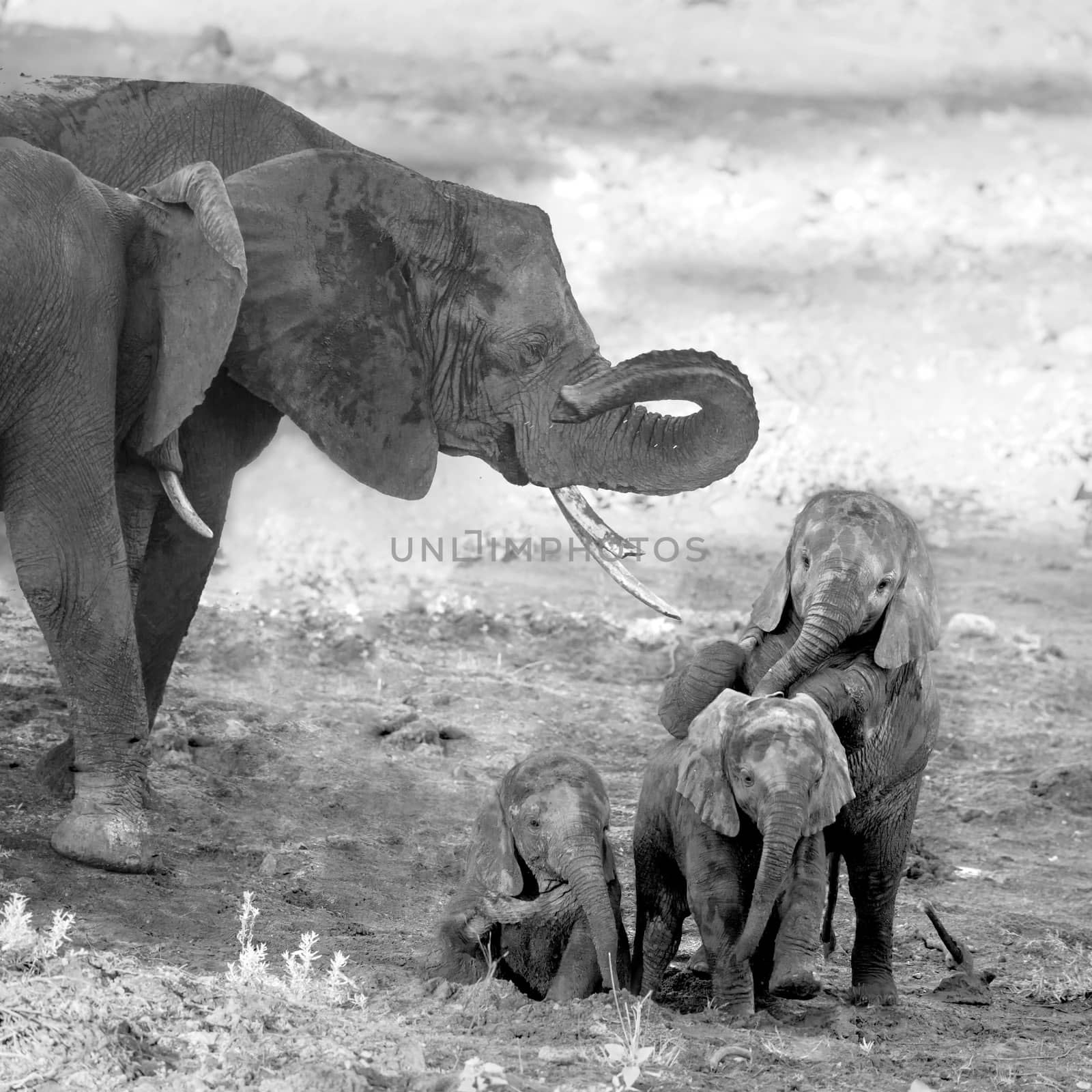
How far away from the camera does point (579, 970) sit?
5.48 metres

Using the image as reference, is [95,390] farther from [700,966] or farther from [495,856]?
[700,966]

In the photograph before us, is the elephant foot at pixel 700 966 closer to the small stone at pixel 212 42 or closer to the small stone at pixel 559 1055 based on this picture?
the small stone at pixel 559 1055

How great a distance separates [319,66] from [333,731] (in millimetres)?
7878

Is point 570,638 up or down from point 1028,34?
down

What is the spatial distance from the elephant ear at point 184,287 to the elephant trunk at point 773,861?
2.29 metres

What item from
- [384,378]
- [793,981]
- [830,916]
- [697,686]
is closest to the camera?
[793,981]

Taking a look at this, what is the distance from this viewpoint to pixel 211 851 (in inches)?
273

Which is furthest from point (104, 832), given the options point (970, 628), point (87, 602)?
point (970, 628)

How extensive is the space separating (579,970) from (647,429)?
→ 6.55 feet

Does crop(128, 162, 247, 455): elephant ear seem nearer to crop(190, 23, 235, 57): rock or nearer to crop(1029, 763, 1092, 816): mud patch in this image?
crop(1029, 763, 1092, 816): mud patch

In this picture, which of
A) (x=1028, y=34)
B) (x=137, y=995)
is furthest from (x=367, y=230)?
(x=1028, y=34)

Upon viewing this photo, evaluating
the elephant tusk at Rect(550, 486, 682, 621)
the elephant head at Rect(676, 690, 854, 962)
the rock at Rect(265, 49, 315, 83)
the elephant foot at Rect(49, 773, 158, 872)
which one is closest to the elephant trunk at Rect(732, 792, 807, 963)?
the elephant head at Rect(676, 690, 854, 962)

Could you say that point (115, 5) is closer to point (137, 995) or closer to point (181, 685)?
point (181, 685)

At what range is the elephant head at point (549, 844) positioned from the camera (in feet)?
17.7
